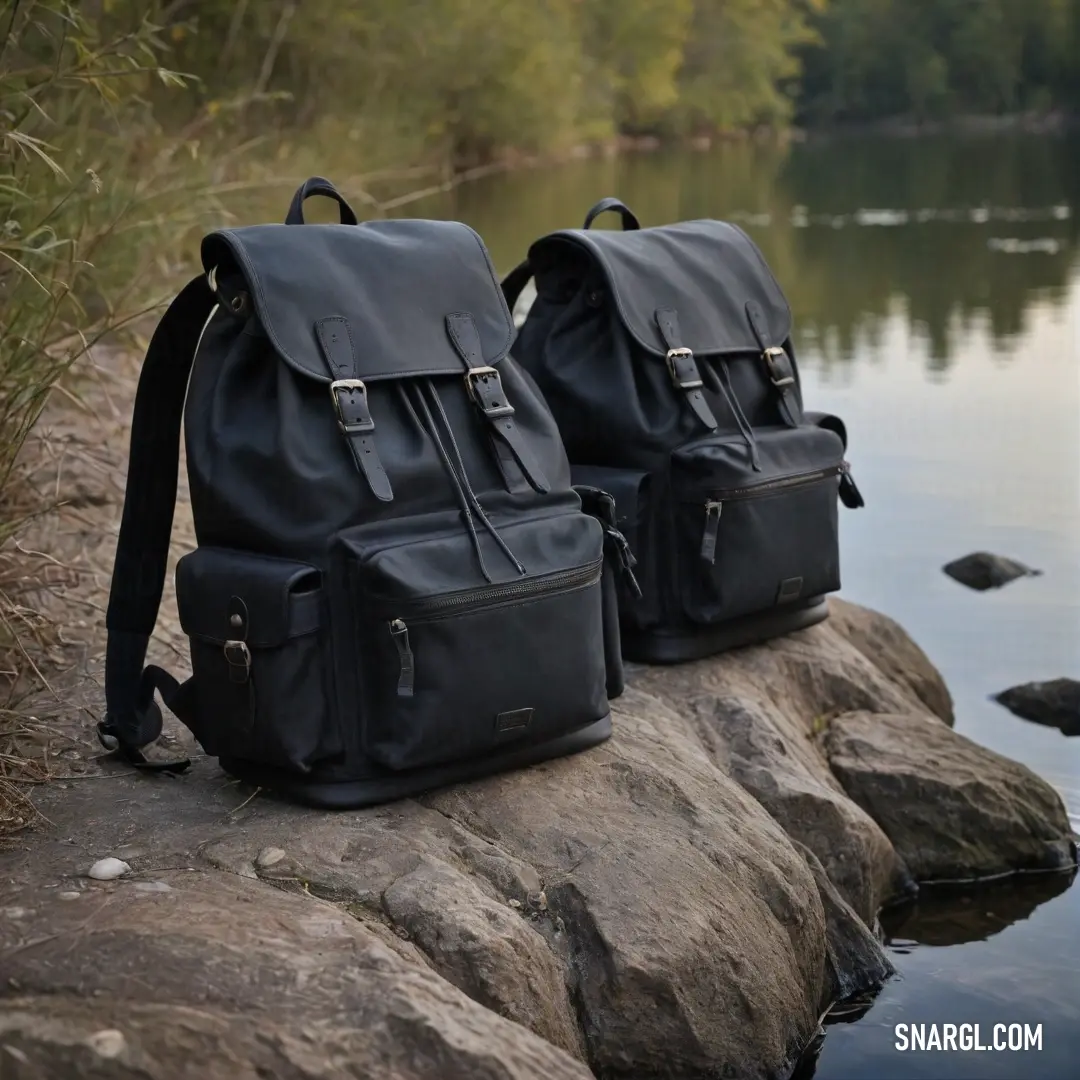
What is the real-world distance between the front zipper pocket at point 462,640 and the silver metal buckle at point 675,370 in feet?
2.42

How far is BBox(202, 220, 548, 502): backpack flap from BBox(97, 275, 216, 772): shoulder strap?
225mm

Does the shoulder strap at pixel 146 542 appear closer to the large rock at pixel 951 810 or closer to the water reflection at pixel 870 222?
the large rock at pixel 951 810

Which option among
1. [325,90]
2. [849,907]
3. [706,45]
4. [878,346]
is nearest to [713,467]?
[849,907]

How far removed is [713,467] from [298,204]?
101 cm

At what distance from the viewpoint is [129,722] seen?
2.83 m

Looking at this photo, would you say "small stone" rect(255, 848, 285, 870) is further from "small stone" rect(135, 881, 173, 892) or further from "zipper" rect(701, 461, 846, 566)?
"zipper" rect(701, 461, 846, 566)

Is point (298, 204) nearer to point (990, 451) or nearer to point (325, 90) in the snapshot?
point (990, 451)

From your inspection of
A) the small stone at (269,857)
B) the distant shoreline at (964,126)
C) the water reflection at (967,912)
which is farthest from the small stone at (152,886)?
the distant shoreline at (964,126)

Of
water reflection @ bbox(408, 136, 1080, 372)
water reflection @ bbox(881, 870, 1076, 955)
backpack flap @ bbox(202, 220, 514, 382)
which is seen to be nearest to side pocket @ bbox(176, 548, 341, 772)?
backpack flap @ bbox(202, 220, 514, 382)

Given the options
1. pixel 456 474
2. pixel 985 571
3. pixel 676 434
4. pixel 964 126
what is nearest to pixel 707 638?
pixel 676 434

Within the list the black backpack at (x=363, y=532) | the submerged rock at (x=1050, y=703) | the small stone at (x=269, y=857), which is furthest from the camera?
the submerged rock at (x=1050, y=703)

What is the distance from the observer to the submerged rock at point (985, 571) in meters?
5.58

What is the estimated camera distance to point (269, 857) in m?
2.41

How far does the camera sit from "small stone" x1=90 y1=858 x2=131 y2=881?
91.9 inches
